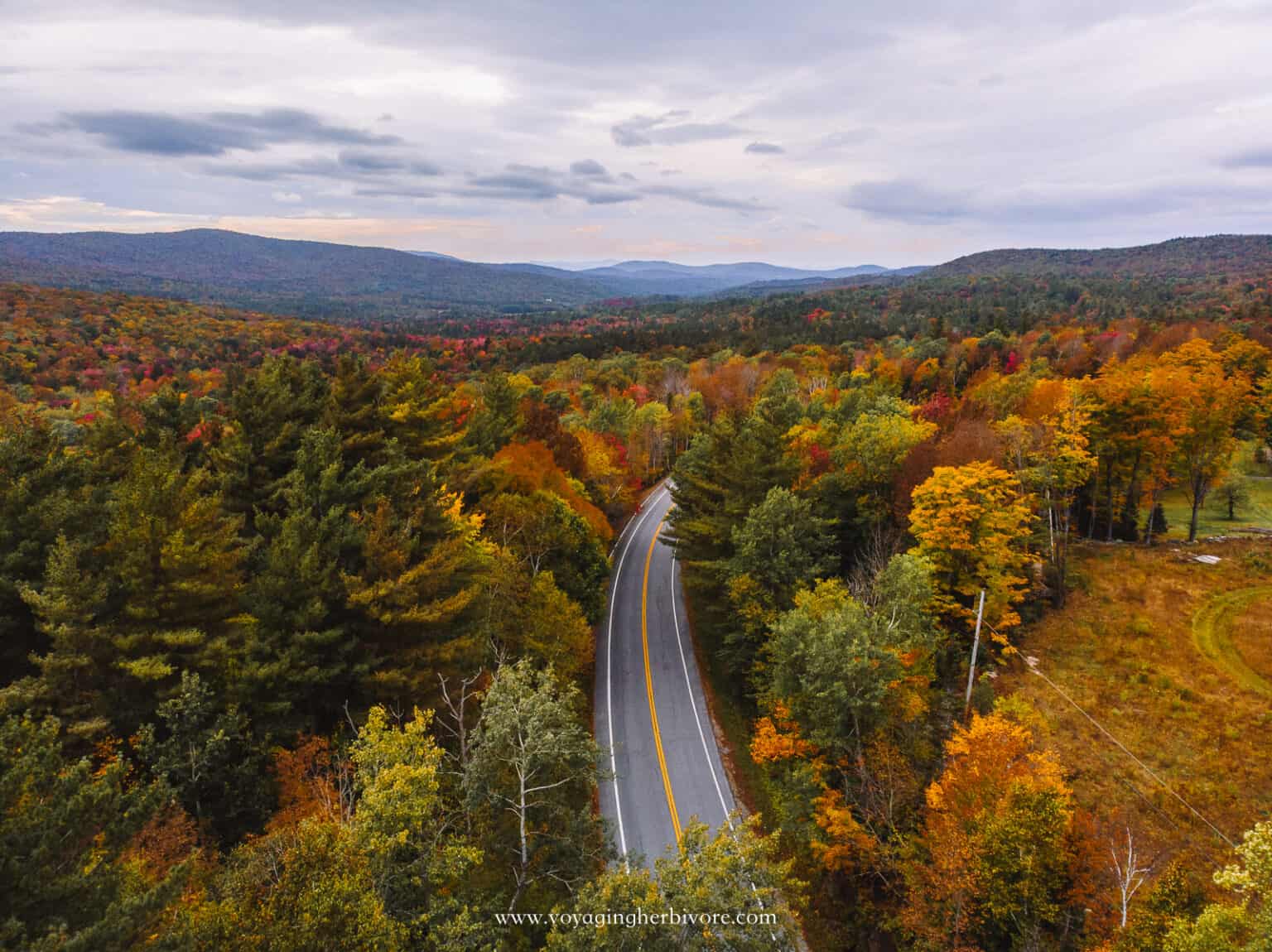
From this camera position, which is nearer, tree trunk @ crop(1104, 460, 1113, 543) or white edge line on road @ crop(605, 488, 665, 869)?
white edge line on road @ crop(605, 488, 665, 869)

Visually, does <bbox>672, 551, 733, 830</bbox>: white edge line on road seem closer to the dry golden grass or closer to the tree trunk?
the dry golden grass

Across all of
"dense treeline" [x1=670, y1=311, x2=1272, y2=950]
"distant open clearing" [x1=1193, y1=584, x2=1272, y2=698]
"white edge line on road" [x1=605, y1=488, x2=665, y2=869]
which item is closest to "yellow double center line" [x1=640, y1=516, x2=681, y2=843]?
"white edge line on road" [x1=605, y1=488, x2=665, y2=869]

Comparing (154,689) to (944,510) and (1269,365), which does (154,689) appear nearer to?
(944,510)

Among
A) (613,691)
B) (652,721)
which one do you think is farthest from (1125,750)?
(613,691)

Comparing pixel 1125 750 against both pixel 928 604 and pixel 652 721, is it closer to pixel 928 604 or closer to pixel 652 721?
pixel 928 604

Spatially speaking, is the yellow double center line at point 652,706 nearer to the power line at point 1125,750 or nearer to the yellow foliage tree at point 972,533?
the yellow foliage tree at point 972,533

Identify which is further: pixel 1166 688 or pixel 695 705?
pixel 695 705
